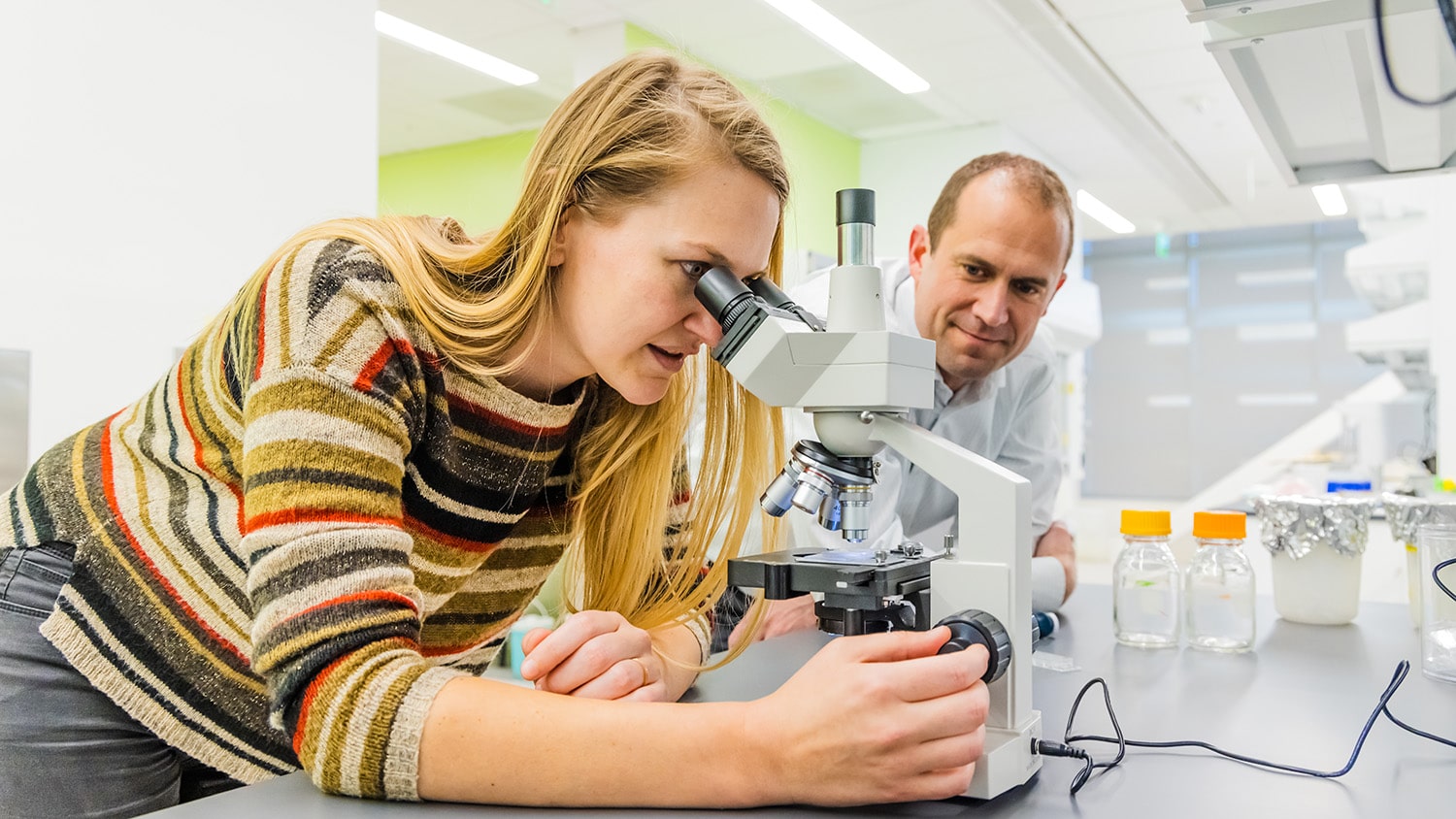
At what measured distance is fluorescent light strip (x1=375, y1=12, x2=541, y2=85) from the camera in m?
4.30

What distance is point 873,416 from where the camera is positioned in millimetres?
742

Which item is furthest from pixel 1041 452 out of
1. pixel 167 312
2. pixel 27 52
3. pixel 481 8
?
pixel 481 8

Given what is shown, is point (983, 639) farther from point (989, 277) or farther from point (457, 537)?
point (989, 277)

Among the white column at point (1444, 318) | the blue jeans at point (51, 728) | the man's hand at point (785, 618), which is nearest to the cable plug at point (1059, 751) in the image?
the man's hand at point (785, 618)

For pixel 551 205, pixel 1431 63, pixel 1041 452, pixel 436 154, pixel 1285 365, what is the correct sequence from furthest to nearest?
pixel 1285 365 < pixel 436 154 < pixel 1041 452 < pixel 1431 63 < pixel 551 205

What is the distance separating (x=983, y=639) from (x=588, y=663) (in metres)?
0.32

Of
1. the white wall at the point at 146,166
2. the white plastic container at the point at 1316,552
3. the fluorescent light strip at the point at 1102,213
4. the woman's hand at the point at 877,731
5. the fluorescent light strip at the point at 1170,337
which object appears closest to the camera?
the woman's hand at the point at 877,731

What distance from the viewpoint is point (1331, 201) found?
679 centimetres

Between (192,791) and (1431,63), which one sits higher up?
(1431,63)

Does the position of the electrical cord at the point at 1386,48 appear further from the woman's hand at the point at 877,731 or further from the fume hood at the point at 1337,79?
the woman's hand at the point at 877,731

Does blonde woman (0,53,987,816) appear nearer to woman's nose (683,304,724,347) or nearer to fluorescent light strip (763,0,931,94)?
woman's nose (683,304,724,347)

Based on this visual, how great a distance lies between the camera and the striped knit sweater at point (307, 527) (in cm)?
66

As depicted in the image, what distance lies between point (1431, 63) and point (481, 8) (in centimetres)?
365

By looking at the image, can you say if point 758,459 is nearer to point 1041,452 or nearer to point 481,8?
point 1041,452
